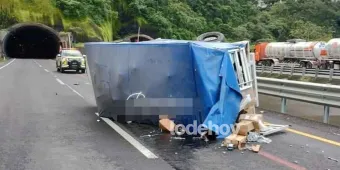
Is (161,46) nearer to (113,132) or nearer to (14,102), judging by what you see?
(113,132)

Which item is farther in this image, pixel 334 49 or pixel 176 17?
pixel 176 17

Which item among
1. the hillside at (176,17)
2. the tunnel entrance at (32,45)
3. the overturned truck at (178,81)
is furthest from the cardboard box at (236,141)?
the tunnel entrance at (32,45)

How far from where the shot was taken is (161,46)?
845 cm

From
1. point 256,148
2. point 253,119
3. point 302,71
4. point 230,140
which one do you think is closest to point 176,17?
point 302,71

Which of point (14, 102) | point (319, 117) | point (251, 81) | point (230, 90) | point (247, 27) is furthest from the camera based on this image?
point (247, 27)

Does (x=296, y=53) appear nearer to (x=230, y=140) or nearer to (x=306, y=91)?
(x=306, y=91)

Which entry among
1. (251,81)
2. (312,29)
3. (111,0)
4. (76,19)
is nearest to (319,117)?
(251,81)

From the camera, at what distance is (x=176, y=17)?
71.3 m

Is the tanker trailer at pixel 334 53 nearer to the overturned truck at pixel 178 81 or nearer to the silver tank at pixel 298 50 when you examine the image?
the silver tank at pixel 298 50

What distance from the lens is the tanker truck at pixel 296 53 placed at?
39094 millimetres

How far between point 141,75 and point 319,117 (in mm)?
5080

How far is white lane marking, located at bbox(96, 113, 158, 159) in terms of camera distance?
6.77m

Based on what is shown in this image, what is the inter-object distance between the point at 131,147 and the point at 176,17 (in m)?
65.1

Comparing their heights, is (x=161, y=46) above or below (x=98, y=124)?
above
